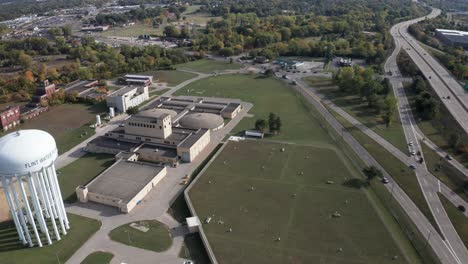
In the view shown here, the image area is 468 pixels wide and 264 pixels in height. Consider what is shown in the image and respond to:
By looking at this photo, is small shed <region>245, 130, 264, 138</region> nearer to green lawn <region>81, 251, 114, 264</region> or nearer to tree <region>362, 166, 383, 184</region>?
A: tree <region>362, 166, 383, 184</region>

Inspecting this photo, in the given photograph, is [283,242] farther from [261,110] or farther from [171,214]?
[261,110]

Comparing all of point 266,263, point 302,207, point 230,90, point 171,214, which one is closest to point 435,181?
point 302,207

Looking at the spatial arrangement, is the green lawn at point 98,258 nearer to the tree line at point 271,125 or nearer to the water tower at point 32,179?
the water tower at point 32,179

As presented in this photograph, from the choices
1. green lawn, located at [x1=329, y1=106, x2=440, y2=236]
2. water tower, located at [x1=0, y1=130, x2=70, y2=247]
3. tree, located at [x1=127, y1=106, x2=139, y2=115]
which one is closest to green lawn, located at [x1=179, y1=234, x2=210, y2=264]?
water tower, located at [x1=0, y1=130, x2=70, y2=247]

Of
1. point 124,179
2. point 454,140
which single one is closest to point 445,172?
point 454,140

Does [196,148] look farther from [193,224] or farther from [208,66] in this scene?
[208,66]
